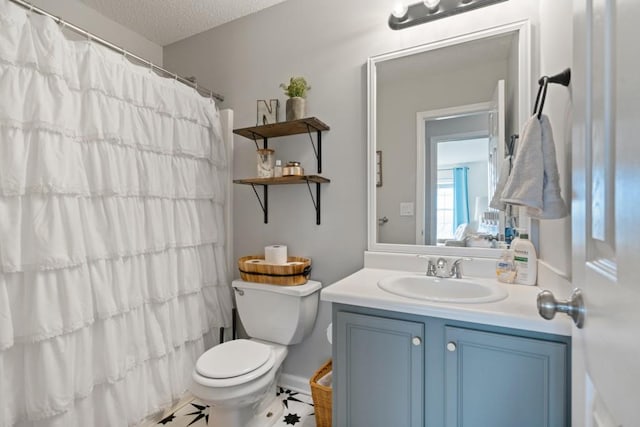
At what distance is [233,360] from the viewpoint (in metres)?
1.45

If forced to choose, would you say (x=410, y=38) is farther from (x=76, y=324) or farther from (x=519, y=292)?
(x=76, y=324)

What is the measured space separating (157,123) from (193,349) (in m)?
1.36

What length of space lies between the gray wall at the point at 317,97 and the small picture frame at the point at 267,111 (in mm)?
107

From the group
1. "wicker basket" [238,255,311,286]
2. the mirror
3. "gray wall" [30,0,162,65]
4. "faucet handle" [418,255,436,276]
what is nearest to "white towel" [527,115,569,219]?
the mirror

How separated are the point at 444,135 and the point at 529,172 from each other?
60cm

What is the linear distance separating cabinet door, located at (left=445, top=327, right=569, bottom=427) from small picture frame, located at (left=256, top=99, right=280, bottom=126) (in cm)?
153

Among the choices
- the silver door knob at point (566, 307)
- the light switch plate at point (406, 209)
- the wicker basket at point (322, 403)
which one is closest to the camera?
the silver door knob at point (566, 307)

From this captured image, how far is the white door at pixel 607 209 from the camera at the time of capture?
346 millimetres

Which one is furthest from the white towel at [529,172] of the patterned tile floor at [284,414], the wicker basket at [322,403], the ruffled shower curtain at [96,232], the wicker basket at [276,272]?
the ruffled shower curtain at [96,232]

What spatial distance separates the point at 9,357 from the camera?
3.72ft

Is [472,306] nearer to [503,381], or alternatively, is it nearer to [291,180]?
[503,381]

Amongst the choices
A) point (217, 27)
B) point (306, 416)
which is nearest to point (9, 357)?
point (306, 416)

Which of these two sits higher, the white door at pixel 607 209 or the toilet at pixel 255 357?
the white door at pixel 607 209

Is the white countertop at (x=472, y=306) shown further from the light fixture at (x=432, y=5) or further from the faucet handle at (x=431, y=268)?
the light fixture at (x=432, y=5)
